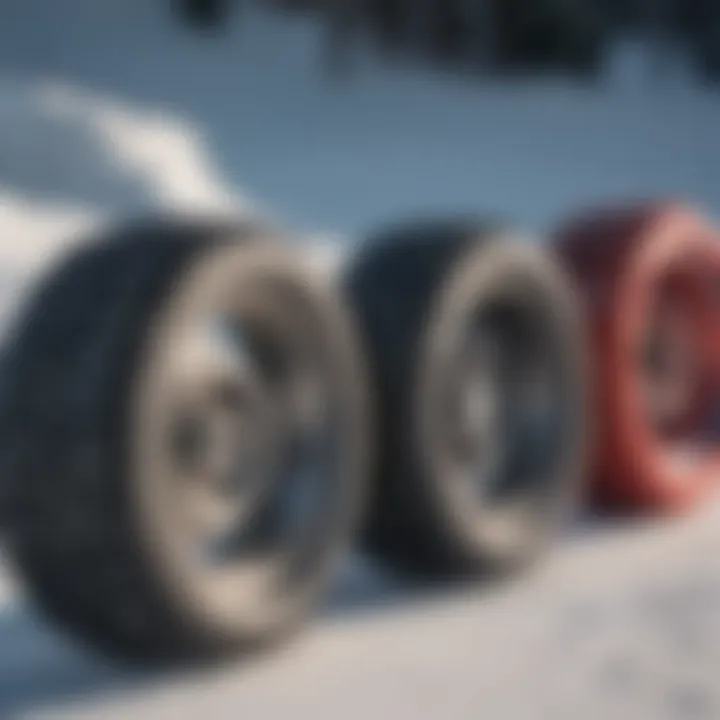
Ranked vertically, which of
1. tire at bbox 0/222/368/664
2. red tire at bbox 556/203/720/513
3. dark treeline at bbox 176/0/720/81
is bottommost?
tire at bbox 0/222/368/664

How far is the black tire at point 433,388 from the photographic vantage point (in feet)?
10.5

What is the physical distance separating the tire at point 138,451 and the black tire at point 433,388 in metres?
0.21

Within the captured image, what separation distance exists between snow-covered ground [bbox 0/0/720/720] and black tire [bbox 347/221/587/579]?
11 centimetres

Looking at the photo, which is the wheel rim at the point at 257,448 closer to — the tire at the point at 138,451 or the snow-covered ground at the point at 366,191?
the tire at the point at 138,451

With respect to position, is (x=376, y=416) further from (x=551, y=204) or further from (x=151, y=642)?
(x=551, y=204)

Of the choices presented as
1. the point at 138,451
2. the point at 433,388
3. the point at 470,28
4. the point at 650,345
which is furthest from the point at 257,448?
the point at 470,28

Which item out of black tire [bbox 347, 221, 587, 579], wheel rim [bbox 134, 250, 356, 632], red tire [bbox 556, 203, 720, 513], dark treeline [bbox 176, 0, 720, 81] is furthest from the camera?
dark treeline [bbox 176, 0, 720, 81]

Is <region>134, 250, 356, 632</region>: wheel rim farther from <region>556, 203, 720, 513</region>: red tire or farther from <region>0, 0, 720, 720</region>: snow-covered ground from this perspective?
<region>556, 203, 720, 513</region>: red tire

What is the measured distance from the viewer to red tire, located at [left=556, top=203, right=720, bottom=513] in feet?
13.0

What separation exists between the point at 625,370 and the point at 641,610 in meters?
0.91

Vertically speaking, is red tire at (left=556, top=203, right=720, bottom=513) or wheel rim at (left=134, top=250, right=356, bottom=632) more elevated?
red tire at (left=556, top=203, right=720, bottom=513)

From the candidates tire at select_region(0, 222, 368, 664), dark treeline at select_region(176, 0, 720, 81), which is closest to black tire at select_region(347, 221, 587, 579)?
tire at select_region(0, 222, 368, 664)

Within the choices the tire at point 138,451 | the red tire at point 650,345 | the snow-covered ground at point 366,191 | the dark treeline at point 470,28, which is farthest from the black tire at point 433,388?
the dark treeline at point 470,28

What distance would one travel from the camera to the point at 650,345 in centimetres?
449
